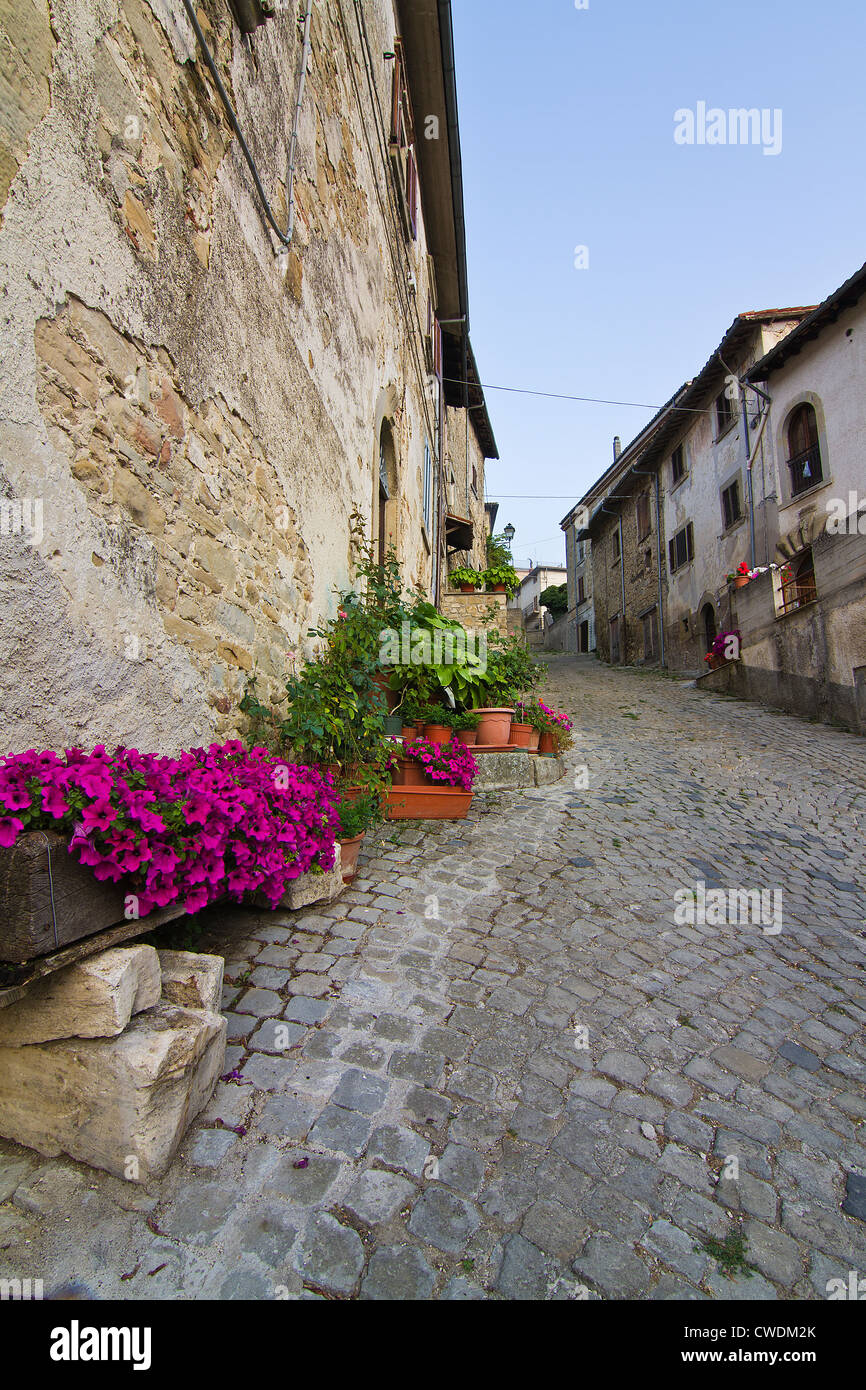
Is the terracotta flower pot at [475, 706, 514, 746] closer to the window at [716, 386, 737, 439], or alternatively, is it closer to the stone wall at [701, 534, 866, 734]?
the stone wall at [701, 534, 866, 734]

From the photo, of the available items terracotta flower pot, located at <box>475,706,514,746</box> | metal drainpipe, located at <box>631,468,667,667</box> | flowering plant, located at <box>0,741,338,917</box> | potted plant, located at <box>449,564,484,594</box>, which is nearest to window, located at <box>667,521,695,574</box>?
metal drainpipe, located at <box>631,468,667,667</box>

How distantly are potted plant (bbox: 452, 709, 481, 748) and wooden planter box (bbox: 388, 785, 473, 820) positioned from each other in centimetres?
88

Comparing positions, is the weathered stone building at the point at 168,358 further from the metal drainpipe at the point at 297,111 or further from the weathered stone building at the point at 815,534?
the weathered stone building at the point at 815,534

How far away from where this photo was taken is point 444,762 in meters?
4.74

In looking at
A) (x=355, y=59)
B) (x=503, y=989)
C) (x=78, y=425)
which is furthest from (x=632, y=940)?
(x=355, y=59)

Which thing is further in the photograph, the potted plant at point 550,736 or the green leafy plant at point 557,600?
the green leafy plant at point 557,600

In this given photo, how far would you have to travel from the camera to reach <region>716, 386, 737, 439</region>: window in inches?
629

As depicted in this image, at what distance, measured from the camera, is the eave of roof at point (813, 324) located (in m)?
11.0

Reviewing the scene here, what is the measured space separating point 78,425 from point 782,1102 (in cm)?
318

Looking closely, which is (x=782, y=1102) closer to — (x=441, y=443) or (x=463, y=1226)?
A: (x=463, y=1226)

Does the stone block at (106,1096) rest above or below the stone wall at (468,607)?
below

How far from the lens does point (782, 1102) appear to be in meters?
2.13

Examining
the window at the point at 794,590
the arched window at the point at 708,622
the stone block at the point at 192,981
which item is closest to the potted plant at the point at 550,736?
the stone block at the point at 192,981

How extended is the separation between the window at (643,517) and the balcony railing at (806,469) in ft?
26.5
